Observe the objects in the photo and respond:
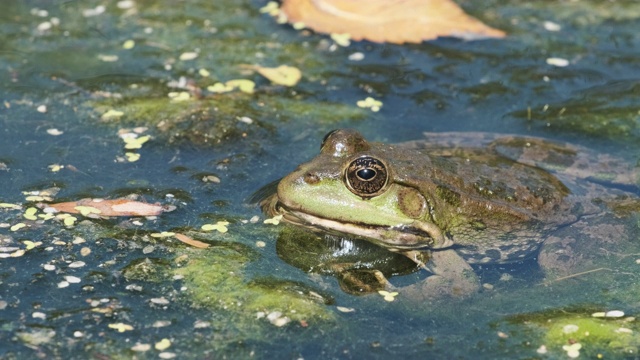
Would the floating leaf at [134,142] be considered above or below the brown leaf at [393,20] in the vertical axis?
below

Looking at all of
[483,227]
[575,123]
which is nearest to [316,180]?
[483,227]

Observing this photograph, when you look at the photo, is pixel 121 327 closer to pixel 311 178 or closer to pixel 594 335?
pixel 311 178

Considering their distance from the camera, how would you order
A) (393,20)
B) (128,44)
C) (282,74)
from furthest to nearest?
(393,20) → (128,44) → (282,74)

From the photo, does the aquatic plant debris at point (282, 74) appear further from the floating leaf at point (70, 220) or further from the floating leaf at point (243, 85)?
the floating leaf at point (70, 220)

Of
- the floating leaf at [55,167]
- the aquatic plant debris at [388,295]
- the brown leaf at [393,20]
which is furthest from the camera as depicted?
the brown leaf at [393,20]

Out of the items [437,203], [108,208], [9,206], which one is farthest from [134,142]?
[437,203]

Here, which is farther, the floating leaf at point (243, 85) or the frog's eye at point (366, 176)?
the floating leaf at point (243, 85)

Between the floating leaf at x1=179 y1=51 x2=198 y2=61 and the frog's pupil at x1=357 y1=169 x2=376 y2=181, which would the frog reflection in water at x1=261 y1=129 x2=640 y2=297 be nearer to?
the frog's pupil at x1=357 y1=169 x2=376 y2=181

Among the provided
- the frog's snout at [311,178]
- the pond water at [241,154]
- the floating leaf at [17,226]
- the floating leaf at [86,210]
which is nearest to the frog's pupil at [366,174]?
the frog's snout at [311,178]
